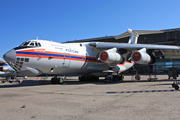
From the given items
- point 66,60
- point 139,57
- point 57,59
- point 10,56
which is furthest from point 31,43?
point 139,57

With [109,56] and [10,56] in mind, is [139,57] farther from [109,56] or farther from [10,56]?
[10,56]

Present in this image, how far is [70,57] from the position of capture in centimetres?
1258

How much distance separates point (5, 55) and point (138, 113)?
8189mm

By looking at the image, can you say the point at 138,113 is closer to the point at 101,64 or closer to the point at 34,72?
the point at 34,72

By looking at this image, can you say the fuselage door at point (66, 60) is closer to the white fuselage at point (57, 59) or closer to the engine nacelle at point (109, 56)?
the white fuselage at point (57, 59)

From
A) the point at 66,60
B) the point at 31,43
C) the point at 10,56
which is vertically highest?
the point at 31,43

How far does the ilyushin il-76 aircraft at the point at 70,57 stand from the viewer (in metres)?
10.3

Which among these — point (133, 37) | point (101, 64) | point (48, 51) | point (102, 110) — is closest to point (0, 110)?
point (102, 110)

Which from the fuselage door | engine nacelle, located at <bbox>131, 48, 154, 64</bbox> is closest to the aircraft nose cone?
the fuselage door

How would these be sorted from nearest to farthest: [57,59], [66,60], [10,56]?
[10,56] < [57,59] < [66,60]

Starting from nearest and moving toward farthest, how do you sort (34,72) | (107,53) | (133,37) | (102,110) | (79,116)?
1. (79,116)
2. (102,110)
3. (34,72)
4. (107,53)
5. (133,37)

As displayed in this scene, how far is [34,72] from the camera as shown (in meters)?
10.8

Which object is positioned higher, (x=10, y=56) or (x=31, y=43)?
(x=31, y=43)

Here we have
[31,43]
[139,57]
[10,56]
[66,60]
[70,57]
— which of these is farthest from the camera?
[139,57]
